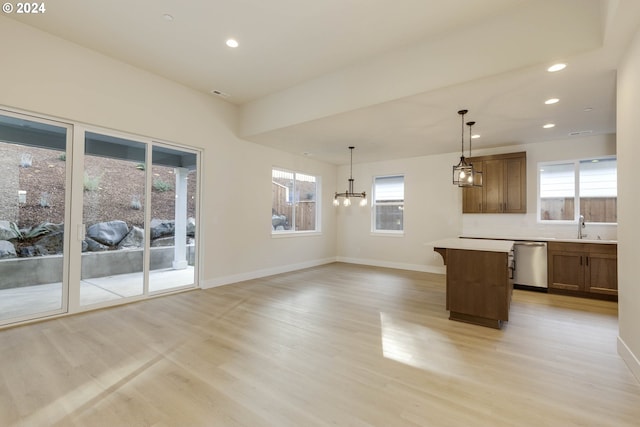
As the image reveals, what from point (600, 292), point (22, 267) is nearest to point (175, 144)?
point (22, 267)

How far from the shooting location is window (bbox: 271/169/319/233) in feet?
21.2

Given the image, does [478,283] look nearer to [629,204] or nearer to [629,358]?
[629,358]

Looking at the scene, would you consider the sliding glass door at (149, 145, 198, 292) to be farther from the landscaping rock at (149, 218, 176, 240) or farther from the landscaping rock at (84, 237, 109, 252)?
the landscaping rock at (84, 237, 109, 252)

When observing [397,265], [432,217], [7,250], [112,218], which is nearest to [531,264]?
[432,217]

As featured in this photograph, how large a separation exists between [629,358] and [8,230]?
6.29m

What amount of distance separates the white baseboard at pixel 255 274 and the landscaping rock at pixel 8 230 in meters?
2.43

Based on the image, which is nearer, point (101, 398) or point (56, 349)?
point (101, 398)

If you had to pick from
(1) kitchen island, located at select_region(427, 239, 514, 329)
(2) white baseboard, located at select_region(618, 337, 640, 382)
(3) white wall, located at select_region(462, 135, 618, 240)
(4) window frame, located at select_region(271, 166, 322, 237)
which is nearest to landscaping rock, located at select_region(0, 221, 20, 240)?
(4) window frame, located at select_region(271, 166, 322, 237)

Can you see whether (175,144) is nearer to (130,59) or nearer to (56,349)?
(130,59)

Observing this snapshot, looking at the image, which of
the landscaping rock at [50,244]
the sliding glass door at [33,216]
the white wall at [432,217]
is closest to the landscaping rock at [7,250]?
the sliding glass door at [33,216]

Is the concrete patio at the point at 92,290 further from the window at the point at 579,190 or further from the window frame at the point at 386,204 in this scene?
the window at the point at 579,190

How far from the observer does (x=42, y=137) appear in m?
3.46

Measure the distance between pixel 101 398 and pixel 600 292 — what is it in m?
6.38

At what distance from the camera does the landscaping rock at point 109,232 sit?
3830 millimetres
